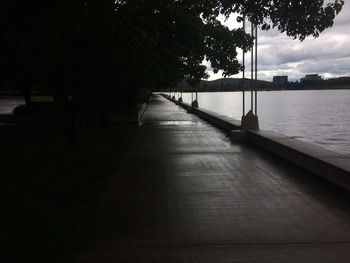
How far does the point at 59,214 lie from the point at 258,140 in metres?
10.6

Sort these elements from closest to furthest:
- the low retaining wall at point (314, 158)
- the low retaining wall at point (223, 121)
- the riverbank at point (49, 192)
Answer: the riverbank at point (49, 192) → the low retaining wall at point (314, 158) → the low retaining wall at point (223, 121)

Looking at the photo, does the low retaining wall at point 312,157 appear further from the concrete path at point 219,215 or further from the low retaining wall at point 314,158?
the concrete path at point 219,215

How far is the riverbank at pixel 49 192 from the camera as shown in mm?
6473

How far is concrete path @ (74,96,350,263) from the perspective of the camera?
6180mm

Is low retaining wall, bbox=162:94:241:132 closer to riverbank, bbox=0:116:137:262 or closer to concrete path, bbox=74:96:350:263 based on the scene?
riverbank, bbox=0:116:137:262

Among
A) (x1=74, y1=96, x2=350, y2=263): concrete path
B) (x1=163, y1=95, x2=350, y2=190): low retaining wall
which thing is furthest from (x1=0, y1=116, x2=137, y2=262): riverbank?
(x1=163, y1=95, x2=350, y2=190): low retaining wall

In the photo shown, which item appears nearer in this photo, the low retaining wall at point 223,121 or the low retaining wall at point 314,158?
the low retaining wall at point 314,158

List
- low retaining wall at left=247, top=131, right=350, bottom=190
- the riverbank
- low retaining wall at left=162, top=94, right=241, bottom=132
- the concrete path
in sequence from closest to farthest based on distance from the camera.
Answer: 1. the concrete path
2. the riverbank
3. low retaining wall at left=247, top=131, right=350, bottom=190
4. low retaining wall at left=162, top=94, right=241, bottom=132

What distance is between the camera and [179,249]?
632cm

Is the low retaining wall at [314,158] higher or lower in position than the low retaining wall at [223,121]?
higher

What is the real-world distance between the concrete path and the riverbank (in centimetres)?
31

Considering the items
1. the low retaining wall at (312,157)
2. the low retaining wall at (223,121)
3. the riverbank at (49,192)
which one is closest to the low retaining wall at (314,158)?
the low retaining wall at (312,157)

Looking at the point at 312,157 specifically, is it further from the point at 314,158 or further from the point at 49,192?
the point at 49,192

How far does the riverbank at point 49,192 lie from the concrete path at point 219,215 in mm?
312
